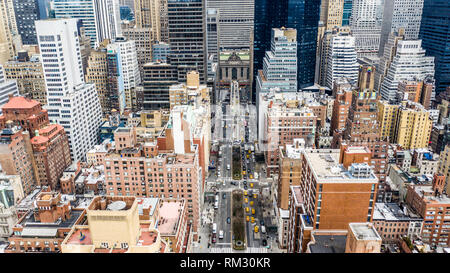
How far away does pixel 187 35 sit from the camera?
150 m

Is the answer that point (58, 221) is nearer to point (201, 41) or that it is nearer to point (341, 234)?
point (341, 234)

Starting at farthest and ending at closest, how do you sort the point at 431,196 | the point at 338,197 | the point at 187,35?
1. the point at 187,35
2. the point at 431,196
3. the point at 338,197

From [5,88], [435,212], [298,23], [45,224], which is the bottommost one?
[435,212]

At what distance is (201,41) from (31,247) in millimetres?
105937

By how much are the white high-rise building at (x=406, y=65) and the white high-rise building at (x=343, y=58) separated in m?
18.5

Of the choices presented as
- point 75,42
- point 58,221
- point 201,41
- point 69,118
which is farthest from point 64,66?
point 58,221

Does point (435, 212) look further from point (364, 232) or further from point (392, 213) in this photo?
point (364, 232)

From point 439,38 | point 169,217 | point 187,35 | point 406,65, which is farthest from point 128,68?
point 439,38

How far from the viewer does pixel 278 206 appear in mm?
92500

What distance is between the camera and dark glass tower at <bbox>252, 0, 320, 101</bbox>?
581 ft

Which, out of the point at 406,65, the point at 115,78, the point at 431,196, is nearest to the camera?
the point at 431,196

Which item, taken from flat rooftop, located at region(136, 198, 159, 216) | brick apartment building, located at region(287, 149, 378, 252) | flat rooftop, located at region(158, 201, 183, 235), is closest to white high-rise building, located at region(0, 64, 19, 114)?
flat rooftop, located at region(158, 201, 183, 235)

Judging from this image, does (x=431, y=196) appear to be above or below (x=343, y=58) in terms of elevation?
below

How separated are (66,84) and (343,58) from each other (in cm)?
12549
